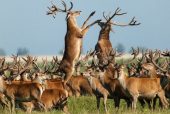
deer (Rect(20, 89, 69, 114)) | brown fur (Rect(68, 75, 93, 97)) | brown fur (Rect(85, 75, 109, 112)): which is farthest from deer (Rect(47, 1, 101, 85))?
deer (Rect(20, 89, 69, 114))

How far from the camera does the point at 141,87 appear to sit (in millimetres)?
16562

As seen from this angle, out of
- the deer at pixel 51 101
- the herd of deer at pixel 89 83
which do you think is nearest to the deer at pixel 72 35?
the herd of deer at pixel 89 83

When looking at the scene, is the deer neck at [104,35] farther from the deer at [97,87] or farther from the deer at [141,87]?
the deer at [141,87]

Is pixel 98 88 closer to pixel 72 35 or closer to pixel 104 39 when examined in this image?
pixel 72 35

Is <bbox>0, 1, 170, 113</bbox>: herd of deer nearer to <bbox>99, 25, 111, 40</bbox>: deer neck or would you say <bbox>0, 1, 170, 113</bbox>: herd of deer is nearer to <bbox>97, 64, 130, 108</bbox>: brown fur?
<bbox>97, 64, 130, 108</bbox>: brown fur

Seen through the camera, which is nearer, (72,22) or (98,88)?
(98,88)

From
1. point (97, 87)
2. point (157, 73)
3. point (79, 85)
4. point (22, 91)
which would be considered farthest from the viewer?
point (79, 85)

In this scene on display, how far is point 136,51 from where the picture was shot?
21.7m

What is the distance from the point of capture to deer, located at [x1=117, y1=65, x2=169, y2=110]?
54.0ft

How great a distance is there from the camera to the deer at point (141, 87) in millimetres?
16453

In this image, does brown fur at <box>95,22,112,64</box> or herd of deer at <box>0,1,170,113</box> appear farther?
brown fur at <box>95,22,112,64</box>

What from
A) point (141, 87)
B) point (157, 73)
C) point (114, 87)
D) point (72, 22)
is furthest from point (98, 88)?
point (72, 22)

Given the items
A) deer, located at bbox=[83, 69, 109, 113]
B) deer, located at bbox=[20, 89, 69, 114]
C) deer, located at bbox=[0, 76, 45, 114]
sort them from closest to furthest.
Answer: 1. deer, located at bbox=[0, 76, 45, 114]
2. deer, located at bbox=[20, 89, 69, 114]
3. deer, located at bbox=[83, 69, 109, 113]

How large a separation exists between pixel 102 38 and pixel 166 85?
28.7 ft
